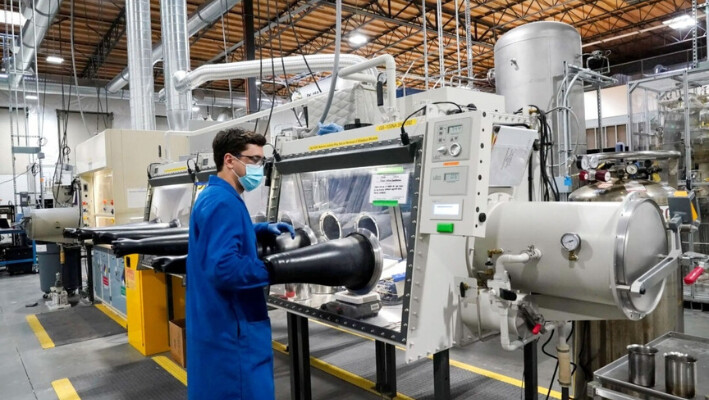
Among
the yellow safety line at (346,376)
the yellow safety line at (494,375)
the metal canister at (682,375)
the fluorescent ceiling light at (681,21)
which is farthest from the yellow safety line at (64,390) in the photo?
the fluorescent ceiling light at (681,21)

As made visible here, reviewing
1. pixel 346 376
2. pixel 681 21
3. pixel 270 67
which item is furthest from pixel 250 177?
pixel 681 21

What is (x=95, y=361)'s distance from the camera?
4.02 meters

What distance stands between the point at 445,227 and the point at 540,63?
303 centimetres

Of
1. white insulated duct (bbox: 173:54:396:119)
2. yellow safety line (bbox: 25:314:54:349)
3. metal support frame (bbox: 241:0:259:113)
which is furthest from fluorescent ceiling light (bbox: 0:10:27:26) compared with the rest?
yellow safety line (bbox: 25:314:54:349)

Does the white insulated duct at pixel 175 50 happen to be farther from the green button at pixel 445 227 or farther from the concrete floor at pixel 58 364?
the green button at pixel 445 227

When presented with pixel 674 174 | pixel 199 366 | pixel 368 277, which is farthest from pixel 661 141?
pixel 199 366

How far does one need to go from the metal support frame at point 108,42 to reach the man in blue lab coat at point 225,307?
7871 mm

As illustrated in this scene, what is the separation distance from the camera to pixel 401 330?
172 centimetres

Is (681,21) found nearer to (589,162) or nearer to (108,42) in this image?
(589,162)

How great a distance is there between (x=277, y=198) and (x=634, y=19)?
443 inches

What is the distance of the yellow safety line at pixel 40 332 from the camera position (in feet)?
14.8

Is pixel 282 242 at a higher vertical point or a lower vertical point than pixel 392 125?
lower

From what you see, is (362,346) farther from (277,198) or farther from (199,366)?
(199,366)

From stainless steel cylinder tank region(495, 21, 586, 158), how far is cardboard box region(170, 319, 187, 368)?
338 centimetres
